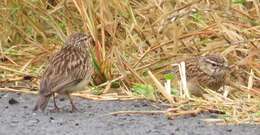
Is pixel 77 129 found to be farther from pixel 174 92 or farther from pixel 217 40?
pixel 217 40

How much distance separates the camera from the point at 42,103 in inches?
379

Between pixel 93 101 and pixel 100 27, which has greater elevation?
pixel 100 27

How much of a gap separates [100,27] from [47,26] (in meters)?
1.57

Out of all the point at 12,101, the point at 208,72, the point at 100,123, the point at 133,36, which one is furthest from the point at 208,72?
the point at 100,123

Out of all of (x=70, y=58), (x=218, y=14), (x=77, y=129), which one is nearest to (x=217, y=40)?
(x=218, y=14)

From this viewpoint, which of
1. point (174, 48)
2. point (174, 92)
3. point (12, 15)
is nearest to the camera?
point (174, 92)

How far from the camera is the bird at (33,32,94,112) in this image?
382 inches

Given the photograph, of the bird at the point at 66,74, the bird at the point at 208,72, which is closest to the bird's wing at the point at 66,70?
the bird at the point at 66,74

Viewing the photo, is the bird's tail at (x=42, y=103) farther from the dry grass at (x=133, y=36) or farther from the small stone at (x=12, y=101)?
the dry grass at (x=133, y=36)

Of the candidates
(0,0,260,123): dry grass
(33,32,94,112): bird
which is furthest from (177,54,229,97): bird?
(33,32,94,112): bird

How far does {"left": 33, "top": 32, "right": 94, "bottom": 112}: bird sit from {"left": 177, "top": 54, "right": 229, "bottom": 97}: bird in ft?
4.27

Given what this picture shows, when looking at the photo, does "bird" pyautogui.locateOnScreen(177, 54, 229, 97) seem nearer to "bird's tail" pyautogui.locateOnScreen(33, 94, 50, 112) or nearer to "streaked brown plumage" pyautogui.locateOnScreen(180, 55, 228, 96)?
"streaked brown plumage" pyautogui.locateOnScreen(180, 55, 228, 96)

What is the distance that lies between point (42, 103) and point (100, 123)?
896mm

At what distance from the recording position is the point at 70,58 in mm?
10312
